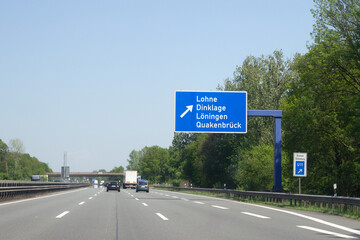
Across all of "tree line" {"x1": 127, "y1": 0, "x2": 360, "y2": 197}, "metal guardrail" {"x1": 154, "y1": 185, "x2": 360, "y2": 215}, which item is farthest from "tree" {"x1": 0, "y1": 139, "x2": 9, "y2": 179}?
"metal guardrail" {"x1": 154, "y1": 185, "x2": 360, "y2": 215}

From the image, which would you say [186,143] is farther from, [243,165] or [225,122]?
[225,122]

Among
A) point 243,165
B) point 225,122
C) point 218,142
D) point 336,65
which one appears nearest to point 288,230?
point 225,122

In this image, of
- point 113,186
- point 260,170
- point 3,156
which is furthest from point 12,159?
point 260,170

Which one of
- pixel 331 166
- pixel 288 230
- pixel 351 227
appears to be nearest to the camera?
pixel 288 230

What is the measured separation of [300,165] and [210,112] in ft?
22.6

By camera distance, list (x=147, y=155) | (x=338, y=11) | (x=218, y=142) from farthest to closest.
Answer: (x=147, y=155)
(x=218, y=142)
(x=338, y=11)

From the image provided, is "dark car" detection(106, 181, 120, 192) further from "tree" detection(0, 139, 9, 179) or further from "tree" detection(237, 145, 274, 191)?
"tree" detection(0, 139, 9, 179)

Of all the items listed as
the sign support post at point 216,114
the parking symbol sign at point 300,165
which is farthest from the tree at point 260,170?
the parking symbol sign at point 300,165

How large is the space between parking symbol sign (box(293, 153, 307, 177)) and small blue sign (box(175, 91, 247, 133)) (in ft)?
17.3

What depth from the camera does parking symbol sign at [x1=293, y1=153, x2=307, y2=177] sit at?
23047 mm

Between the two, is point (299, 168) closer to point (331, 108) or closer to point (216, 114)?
point (216, 114)

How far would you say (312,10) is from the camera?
3316 cm

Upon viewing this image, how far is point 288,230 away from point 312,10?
25088mm

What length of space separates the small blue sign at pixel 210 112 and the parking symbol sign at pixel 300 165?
5261 mm
